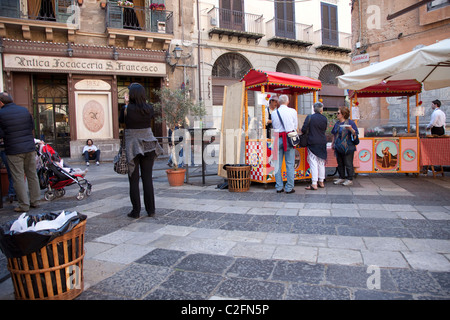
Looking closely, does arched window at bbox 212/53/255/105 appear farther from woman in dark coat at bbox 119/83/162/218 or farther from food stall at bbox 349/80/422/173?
woman in dark coat at bbox 119/83/162/218

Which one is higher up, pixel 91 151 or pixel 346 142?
pixel 346 142

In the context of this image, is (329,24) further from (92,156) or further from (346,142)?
(346,142)

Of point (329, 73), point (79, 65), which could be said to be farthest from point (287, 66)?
point (79, 65)

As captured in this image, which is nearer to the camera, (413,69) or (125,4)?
(413,69)

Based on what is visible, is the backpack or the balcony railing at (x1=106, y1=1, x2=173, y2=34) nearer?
the backpack

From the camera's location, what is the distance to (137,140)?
4.54m

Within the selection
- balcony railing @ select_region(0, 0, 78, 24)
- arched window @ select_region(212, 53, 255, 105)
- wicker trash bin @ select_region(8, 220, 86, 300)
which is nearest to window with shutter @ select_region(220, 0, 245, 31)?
arched window @ select_region(212, 53, 255, 105)

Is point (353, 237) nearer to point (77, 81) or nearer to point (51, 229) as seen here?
point (51, 229)

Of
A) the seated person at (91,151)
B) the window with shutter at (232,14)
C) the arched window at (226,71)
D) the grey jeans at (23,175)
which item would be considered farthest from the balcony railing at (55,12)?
the grey jeans at (23,175)

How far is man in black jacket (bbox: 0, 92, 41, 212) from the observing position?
17.1 ft

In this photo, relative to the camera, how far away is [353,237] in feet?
11.9

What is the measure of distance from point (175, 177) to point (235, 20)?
510 inches

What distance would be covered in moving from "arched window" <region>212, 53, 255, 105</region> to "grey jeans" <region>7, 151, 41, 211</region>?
12581 mm

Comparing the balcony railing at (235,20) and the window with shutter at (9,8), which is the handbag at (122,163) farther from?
the balcony railing at (235,20)
